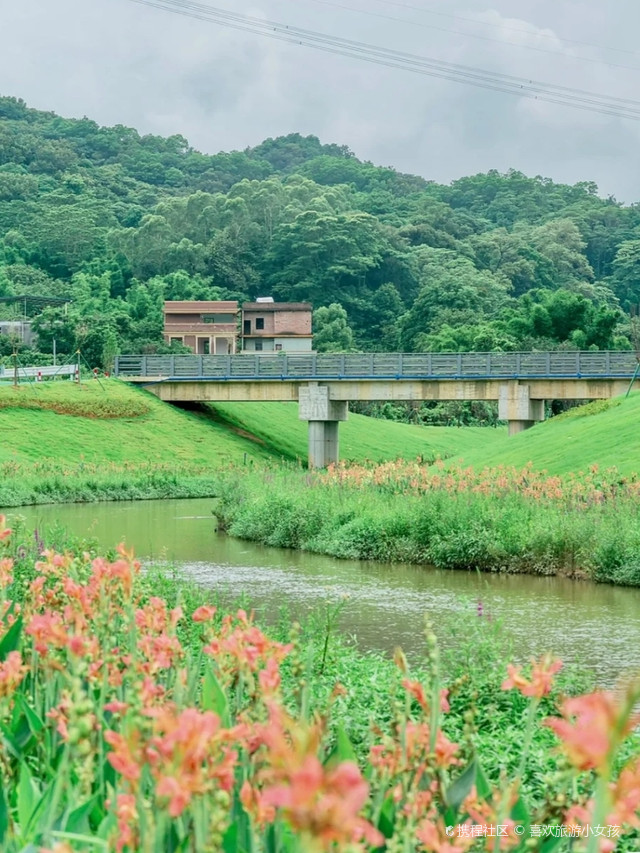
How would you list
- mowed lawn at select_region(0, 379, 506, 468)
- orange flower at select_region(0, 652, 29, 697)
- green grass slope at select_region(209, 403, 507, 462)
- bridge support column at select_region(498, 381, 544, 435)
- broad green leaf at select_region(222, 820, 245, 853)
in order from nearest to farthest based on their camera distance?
1. broad green leaf at select_region(222, 820, 245, 853)
2. orange flower at select_region(0, 652, 29, 697)
3. mowed lawn at select_region(0, 379, 506, 468)
4. bridge support column at select_region(498, 381, 544, 435)
5. green grass slope at select_region(209, 403, 507, 462)

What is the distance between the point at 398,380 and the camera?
50281 millimetres

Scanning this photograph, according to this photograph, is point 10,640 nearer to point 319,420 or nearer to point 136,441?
point 136,441

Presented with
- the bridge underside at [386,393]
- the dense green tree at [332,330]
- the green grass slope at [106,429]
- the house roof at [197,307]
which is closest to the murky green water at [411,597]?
the green grass slope at [106,429]

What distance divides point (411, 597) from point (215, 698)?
36.1 ft

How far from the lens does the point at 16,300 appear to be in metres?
75.2

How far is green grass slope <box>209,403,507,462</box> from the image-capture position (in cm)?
5747

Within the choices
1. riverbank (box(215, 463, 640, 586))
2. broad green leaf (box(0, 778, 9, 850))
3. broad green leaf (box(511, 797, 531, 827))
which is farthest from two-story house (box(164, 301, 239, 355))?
broad green leaf (box(0, 778, 9, 850))

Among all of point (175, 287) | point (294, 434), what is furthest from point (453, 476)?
point (175, 287)

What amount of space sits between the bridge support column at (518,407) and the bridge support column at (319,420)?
702 cm

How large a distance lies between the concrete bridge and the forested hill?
948 cm

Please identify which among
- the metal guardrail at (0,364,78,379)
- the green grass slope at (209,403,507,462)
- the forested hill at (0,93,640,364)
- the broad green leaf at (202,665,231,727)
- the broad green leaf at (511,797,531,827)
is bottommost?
the green grass slope at (209,403,507,462)

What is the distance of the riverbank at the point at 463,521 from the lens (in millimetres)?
16391

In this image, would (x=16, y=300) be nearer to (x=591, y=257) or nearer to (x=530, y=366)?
(x=530, y=366)

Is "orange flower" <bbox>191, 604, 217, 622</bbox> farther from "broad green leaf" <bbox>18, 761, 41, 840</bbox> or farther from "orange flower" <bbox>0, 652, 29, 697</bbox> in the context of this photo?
"broad green leaf" <bbox>18, 761, 41, 840</bbox>
